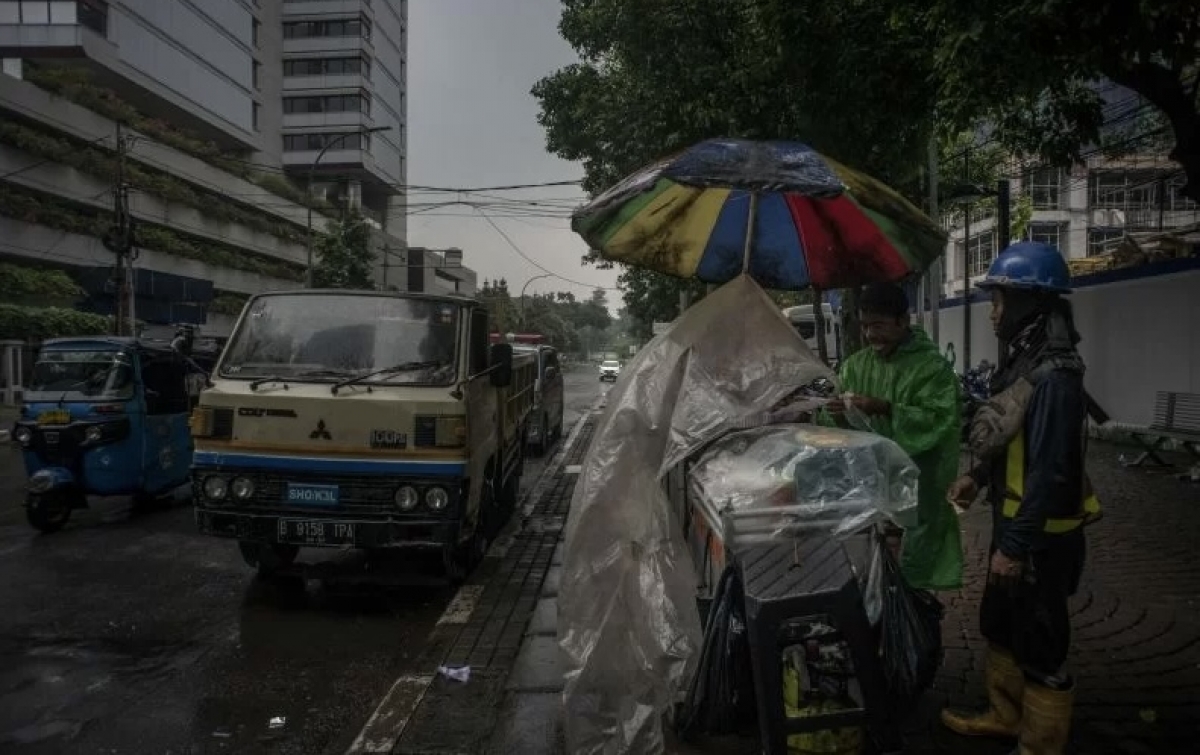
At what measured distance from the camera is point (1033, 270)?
3.16m

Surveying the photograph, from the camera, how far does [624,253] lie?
4.25 m

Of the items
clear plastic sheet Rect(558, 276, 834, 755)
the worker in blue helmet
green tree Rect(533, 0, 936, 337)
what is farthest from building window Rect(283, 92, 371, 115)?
the worker in blue helmet

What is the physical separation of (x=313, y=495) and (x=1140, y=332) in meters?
12.9

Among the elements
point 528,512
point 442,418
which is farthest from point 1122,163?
point 442,418

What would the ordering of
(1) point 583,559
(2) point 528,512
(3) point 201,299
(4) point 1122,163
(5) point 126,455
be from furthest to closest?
(3) point 201,299 → (4) point 1122,163 → (2) point 528,512 → (5) point 126,455 → (1) point 583,559

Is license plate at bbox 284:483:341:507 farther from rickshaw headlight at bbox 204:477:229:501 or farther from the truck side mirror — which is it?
the truck side mirror

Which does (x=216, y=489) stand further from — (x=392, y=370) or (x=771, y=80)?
(x=771, y=80)

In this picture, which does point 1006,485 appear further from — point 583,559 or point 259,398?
point 259,398

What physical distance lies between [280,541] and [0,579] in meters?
2.63

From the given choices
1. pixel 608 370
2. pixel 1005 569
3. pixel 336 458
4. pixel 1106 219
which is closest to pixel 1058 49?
pixel 1005 569

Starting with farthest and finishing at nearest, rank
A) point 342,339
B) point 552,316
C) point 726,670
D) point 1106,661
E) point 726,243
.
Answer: point 552,316 < point 342,339 < point 726,243 < point 1106,661 < point 726,670

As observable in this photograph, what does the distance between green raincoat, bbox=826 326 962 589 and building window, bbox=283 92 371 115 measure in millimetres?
60856

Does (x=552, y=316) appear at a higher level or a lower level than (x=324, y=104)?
lower

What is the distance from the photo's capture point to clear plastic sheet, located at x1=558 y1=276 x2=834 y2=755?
328 cm
